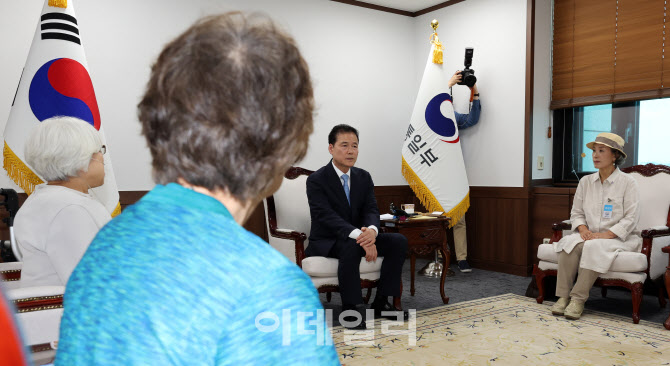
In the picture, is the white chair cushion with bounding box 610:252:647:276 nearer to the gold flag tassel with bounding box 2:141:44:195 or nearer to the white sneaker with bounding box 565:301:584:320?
the white sneaker with bounding box 565:301:584:320

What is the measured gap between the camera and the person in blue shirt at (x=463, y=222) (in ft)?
16.5

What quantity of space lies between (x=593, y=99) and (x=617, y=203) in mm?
1477

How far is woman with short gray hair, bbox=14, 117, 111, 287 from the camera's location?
62.7 inches

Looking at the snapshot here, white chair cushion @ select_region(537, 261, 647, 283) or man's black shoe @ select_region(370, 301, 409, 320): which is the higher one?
white chair cushion @ select_region(537, 261, 647, 283)

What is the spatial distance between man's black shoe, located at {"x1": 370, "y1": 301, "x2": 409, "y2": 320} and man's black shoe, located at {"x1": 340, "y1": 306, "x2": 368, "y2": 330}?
0.68ft

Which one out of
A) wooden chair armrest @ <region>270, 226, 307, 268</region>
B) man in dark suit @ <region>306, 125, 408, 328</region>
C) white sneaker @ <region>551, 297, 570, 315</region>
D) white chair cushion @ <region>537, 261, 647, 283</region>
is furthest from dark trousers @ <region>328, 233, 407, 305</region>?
white chair cushion @ <region>537, 261, 647, 283</region>

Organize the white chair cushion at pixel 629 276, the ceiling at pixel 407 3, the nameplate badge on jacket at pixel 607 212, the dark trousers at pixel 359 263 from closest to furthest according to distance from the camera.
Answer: the dark trousers at pixel 359 263, the white chair cushion at pixel 629 276, the nameplate badge on jacket at pixel 607 212, the ceiling at pixel 407 3

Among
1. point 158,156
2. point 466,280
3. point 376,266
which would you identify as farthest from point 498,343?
point 158,156

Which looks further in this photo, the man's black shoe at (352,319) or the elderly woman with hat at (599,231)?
the elderly woman with hat at (599,231)

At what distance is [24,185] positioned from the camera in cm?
324

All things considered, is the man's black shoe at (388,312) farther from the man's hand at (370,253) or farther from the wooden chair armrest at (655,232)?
the wooden chair armrest at (655,232)

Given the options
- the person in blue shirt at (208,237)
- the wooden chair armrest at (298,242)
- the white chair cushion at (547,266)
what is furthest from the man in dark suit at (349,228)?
the person in blue shirt at (208,237)

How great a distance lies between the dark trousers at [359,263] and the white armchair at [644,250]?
121cm

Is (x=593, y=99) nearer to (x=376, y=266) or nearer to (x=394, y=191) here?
(x=394, y=191)
